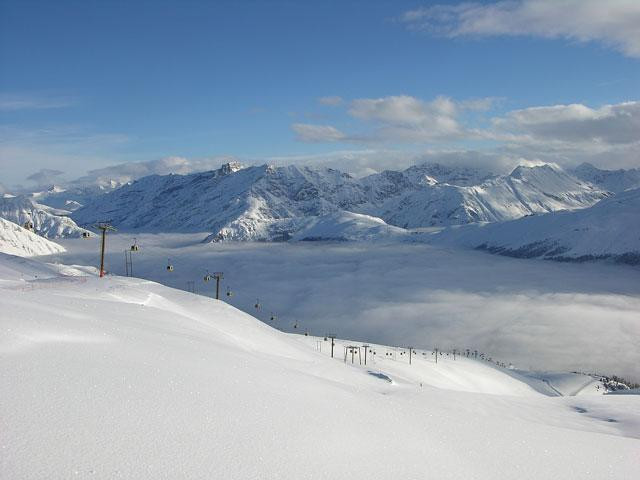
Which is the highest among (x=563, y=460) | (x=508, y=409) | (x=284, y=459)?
(x=284, y=459)

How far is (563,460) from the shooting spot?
48.3ft

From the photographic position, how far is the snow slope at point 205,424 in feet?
32.5

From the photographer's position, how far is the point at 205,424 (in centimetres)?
1193

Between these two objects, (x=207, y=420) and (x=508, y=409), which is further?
(x=508, y=409)

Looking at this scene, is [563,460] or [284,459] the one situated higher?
[284,459]

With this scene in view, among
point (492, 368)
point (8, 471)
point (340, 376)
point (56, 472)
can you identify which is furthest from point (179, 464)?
point (492, 368)

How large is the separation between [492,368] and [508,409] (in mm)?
79212

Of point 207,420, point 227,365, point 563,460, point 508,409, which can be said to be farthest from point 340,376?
point 207,420

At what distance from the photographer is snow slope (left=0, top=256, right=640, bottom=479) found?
390 inches

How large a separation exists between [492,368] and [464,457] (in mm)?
99025

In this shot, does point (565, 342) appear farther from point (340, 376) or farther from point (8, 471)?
point (8, 471)

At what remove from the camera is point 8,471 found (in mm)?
8539

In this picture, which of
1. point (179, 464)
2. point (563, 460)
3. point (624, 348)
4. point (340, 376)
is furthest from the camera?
point (624, 348)

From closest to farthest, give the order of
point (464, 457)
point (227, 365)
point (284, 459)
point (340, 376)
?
point (284, 459), point (464, 457), point (227, 365), point (340, 376)
